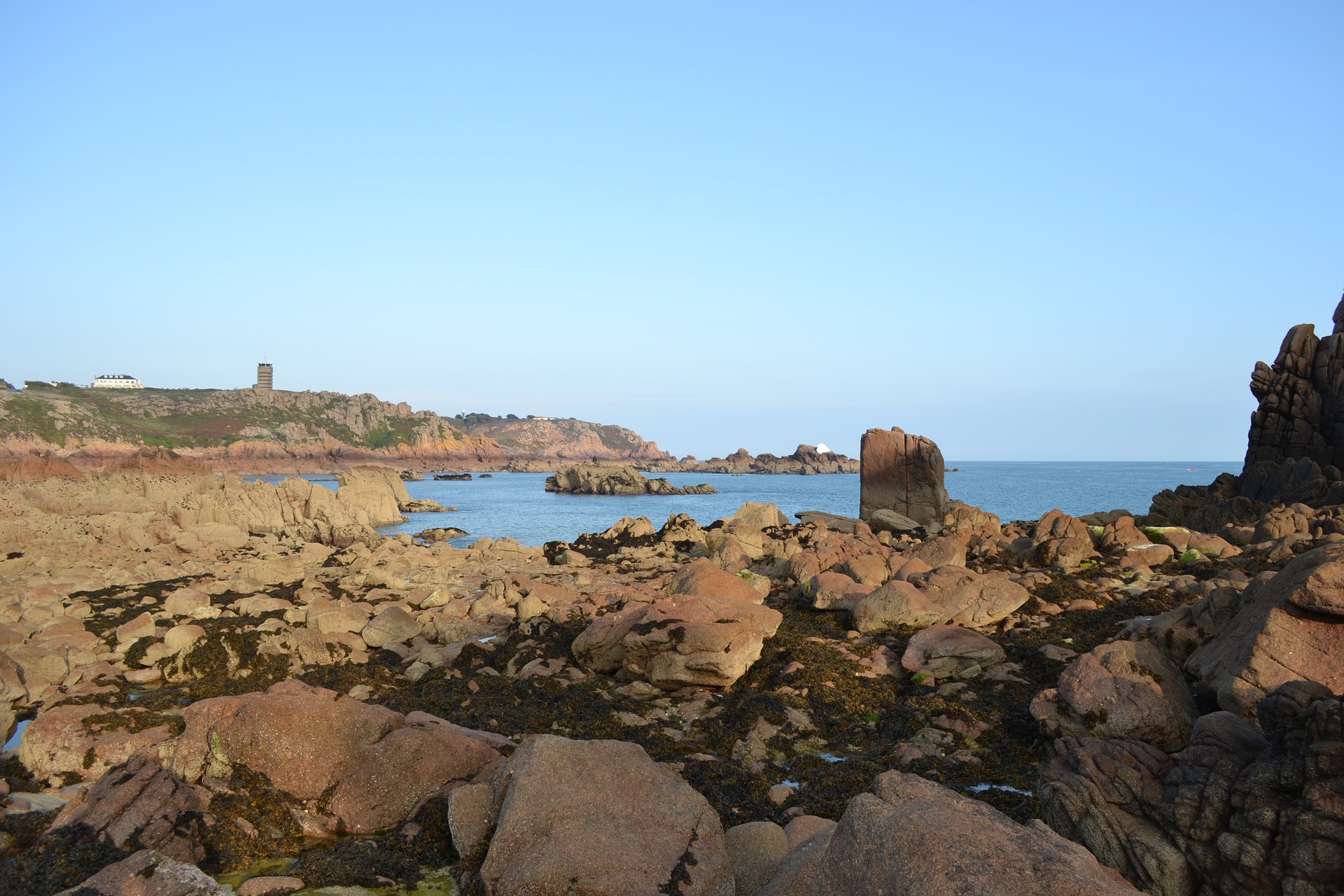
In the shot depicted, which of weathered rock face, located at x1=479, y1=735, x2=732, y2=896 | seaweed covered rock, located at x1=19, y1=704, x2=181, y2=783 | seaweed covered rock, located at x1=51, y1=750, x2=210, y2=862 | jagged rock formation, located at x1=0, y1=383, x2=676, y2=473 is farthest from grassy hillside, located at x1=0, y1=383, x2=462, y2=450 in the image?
weathered rock face, located at x1=479, y1=735, x2=732, y2=896

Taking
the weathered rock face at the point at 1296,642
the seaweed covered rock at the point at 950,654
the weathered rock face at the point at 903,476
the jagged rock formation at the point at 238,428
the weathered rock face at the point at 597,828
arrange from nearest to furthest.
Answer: the weathered rock face at the point at 597,828 → the weathered rock face at the point at 1296,642 → the seaweed covered rock at the point at 950,654 → the weathered rock face at the point at 903,476 → the jagged rock formation at the point at 238,428

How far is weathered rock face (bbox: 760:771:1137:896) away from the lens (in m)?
4.17

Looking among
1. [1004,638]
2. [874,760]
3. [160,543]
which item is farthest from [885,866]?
[160,543]

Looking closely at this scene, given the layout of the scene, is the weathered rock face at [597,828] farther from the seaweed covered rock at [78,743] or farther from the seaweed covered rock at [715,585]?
the seaweed covered rock at [715,585]

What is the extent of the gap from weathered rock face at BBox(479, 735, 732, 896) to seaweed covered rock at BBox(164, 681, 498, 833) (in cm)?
104

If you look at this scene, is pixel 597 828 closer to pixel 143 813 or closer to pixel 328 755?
pixel 328 755

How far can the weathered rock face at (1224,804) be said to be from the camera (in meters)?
4.97

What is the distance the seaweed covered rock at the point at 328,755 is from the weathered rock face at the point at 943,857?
3906 mm

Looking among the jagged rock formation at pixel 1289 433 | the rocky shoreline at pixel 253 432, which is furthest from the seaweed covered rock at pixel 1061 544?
the rocky shoreline at pixel 253 432

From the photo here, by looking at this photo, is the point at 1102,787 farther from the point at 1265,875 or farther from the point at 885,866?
the point at 885,866

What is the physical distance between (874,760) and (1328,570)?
194 inches

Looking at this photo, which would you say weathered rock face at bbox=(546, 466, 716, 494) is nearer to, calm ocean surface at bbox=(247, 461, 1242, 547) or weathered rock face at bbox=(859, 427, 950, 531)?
calm ocean surface at bbox=(247, 461, 1242, 547)

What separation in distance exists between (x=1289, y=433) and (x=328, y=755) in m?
35.3

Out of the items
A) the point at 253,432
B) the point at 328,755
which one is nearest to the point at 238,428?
the point at 253,432
